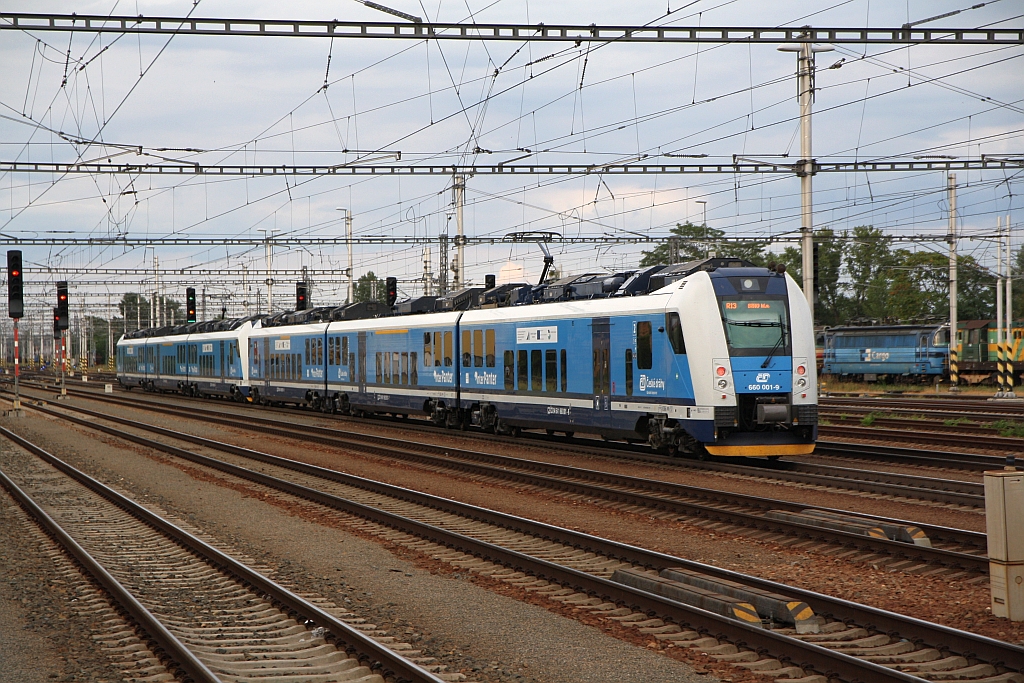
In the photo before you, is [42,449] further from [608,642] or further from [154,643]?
[608,642]

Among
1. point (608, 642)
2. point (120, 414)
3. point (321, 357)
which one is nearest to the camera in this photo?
point (608, 642)

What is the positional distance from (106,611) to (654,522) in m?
6.28

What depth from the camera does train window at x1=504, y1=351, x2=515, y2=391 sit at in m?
22.6

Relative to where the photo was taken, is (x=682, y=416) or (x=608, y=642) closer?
(x=608, y=642)

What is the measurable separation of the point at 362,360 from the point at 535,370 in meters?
11.3

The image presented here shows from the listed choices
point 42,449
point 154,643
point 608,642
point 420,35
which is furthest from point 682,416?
point 42,449

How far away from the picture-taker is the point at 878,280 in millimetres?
77938

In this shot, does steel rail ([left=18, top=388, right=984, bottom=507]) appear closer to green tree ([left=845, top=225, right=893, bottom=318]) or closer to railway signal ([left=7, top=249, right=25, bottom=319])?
railway signal ([left=7, top=249, right=25, bottom=319])

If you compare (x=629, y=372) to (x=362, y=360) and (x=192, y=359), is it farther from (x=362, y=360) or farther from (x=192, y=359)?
(x=192, y=359)

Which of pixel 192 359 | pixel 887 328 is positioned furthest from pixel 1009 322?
pixel 192 359

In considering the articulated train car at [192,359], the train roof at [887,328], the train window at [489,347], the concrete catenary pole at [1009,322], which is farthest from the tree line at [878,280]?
the train window at [489,347]

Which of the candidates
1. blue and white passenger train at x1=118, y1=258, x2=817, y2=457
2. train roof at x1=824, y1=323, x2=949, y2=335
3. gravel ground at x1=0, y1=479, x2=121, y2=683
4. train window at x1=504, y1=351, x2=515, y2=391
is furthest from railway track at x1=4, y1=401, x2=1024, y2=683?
train roof at x1=824, y1=323, x2=949, y2=335

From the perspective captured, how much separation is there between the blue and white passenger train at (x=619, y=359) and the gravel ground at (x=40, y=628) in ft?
32.6

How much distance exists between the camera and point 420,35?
1727cm
